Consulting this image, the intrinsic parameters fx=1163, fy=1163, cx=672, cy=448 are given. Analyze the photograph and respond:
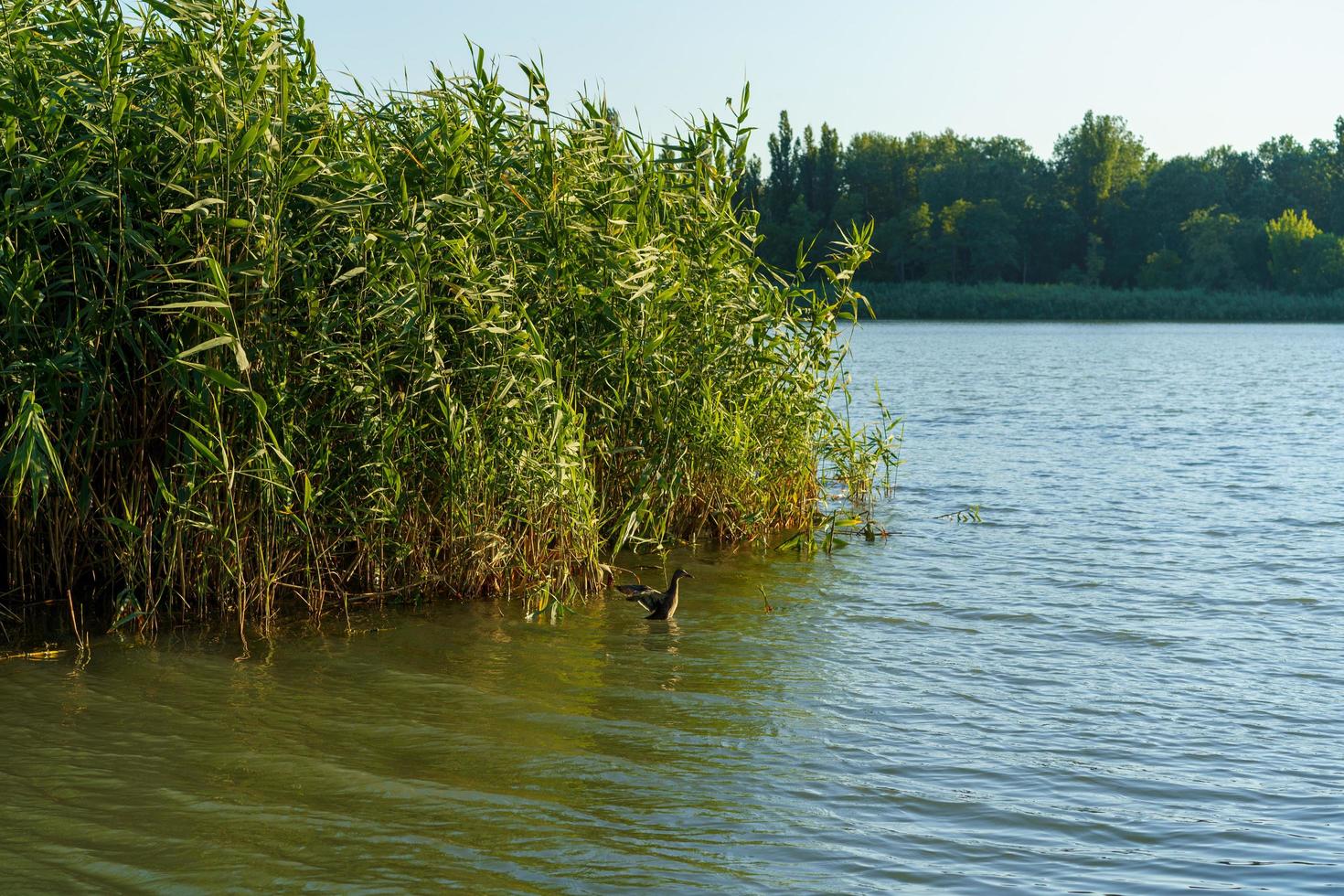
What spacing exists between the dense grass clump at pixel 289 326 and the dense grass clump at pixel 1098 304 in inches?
3253

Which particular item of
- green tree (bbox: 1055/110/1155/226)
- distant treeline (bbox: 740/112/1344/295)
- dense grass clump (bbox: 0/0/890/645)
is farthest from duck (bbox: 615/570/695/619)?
green tree (bbox: 1055/110/1155/226)

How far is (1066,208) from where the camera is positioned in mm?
114438

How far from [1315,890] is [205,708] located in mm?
6147

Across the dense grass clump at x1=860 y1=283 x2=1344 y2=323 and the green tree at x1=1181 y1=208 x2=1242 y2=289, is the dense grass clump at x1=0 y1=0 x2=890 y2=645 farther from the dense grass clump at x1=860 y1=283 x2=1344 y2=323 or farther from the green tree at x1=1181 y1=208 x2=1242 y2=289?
the green tree at x1=1181 y1=208 x2=1242 y2=289

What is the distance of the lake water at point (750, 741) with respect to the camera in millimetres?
5520

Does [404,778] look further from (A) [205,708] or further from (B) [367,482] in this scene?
(B) [367,482]

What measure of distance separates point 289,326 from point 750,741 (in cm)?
429

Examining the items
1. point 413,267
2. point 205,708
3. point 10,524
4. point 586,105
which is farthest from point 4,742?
point 586,105

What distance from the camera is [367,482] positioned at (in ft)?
28.6

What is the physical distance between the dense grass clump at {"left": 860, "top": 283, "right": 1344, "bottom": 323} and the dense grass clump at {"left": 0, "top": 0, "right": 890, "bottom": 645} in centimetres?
8263

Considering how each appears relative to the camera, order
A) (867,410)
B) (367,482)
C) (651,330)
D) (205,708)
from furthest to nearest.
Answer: (867,410) < (651,330) < (367,482) < (205,708)

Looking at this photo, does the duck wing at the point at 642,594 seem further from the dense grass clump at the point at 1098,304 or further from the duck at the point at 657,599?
the dense grass clump at the point at 1098,304

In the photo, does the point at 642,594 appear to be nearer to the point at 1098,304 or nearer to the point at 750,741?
the point at 750,741

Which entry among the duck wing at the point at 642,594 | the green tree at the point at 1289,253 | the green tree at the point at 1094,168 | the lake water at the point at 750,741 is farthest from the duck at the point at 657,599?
the green tree at the point at 1094,168
